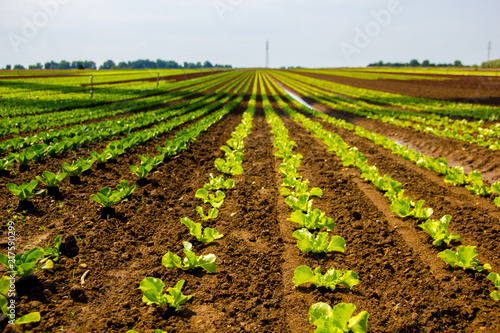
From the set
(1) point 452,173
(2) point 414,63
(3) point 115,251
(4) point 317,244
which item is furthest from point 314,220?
(2) point 414,63

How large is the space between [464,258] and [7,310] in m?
4.17

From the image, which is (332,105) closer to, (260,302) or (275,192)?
(275,192)

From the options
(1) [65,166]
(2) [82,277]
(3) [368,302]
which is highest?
(1) [65,166]

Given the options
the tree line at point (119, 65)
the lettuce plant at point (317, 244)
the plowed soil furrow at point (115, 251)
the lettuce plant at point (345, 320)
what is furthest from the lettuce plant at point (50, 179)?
the tree line at point (119, 65)

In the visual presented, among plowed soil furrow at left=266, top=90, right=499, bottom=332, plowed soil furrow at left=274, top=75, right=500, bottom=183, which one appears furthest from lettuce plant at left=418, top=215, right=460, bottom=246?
plowed soil furrow at left=274, top=75, right=500, bottom=183

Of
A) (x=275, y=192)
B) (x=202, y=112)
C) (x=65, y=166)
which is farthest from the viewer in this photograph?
(x=202, y=112)

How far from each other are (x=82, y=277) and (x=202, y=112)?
1379 centimetres

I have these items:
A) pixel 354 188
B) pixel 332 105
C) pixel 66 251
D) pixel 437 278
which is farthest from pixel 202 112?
pixel 437 278

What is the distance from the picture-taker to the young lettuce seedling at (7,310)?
2295mm

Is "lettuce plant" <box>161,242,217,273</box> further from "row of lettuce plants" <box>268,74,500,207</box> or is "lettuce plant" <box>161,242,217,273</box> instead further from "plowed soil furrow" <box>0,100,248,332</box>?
"row of lettuce plants" <box>268,74,500,207</box>

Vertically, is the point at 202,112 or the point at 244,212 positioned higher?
the point at 202,112

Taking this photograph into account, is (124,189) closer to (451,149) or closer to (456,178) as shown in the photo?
(456,178)

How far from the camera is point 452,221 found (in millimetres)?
4613

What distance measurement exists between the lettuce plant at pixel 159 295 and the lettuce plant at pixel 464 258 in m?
2.68
